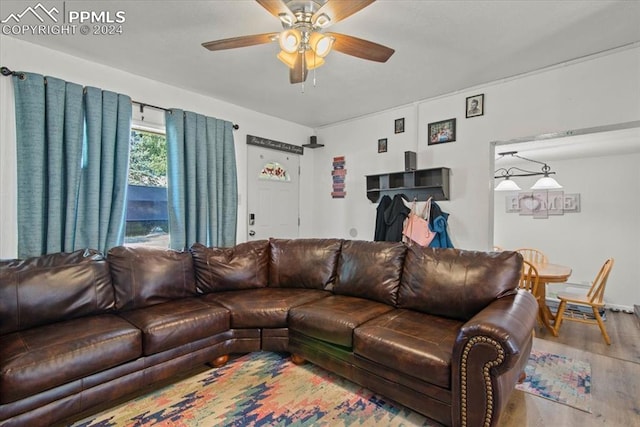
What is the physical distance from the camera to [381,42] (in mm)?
2342

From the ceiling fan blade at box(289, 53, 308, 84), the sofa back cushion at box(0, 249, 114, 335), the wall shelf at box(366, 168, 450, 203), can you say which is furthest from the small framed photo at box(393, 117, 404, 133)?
the sofa back cushion at box(0, 249, 114, 335)

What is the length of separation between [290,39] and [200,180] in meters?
1.96

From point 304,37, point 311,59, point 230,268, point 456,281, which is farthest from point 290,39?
point 230,268

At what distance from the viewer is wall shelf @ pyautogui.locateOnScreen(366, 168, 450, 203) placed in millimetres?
3391

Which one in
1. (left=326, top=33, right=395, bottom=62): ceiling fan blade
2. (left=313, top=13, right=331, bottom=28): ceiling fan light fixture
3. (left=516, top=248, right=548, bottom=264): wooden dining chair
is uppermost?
(left=313, top=13, right=331, bottom=28): ceiling fan light fixture

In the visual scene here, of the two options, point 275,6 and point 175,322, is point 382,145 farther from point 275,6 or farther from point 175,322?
point 175,322

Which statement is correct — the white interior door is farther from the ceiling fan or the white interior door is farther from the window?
the ceiling fan

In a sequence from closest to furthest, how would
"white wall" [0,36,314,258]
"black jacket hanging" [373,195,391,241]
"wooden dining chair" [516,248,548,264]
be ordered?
"white wall" [0,36,314,258], "black jacket hanging" [373,195,391,241], "wooden dining chair" [516,248,548,264]

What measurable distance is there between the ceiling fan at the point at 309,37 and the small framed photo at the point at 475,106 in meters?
1.67

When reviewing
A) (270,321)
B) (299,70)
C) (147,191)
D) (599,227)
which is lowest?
(270,321)

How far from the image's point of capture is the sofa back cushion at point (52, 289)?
186cm

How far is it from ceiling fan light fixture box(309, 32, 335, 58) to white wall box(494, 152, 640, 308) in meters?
4.85

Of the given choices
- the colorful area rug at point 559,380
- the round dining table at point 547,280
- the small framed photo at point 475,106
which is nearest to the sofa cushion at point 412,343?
the colorful area rug at point 559,380

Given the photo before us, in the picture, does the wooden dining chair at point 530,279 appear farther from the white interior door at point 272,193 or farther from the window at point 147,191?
the window at point 147,191
